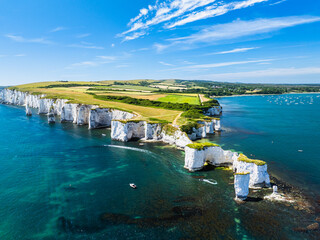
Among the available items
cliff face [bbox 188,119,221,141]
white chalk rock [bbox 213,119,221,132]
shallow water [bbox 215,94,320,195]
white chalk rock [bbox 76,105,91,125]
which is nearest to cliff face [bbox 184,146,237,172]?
shallow water [bbox 215,94,320,195]

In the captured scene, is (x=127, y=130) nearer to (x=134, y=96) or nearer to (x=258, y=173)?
(x=258, y=173)

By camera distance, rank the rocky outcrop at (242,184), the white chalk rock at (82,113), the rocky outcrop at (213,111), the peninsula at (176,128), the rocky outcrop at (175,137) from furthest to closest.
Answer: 1. the rocky outcrop at (213,111)
2. the white chalk rock at (82,113)
3. the rocky outcrop at (175,137)
4. the peninsula at (176,128)
5. the rocky outcrop at (242,184)

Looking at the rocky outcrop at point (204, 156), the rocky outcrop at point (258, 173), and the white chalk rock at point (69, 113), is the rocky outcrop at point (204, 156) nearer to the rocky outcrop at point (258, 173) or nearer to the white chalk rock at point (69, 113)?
the rocky outcrop at point (258, 173)

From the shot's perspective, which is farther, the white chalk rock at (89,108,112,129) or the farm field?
the white chalk rock at (89,108,112,129)

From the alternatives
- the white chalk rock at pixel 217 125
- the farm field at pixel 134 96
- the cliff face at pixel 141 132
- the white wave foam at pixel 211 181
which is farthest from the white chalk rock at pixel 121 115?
the white wave foam at pixel 211 181

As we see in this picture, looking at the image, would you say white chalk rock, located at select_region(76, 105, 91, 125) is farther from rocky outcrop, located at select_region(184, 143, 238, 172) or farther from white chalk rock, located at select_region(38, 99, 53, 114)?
rocky outcrop, located at select_region(184, 143, 238, 172)

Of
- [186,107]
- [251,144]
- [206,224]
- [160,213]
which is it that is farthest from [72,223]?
[186,107]
